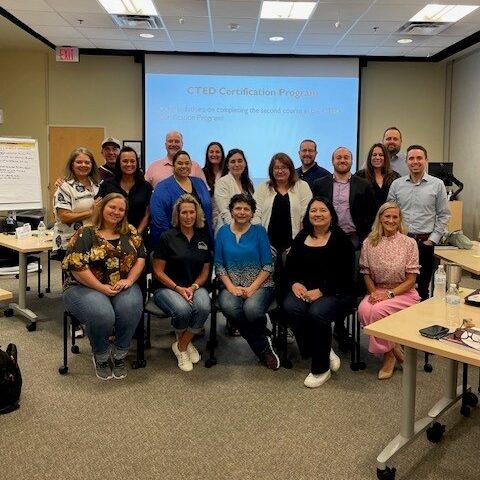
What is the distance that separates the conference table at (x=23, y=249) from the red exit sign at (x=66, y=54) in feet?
12.2

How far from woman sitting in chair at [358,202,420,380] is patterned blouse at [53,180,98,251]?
2046mm

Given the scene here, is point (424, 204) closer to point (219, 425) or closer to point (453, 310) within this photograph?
point (453, 310)

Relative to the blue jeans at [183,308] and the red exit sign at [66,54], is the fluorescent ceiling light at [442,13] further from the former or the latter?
the red exit sign at [66,54]

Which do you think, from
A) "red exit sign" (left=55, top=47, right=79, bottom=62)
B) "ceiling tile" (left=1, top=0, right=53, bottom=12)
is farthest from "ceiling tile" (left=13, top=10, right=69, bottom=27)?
"red exit sign" (left=55, top=47, right=79, bottom=62)

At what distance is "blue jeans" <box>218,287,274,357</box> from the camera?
10.7 feet

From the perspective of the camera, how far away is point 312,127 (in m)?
7.63

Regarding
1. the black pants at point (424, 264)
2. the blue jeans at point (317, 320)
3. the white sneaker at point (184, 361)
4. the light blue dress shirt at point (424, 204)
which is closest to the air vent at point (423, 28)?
the light blue dress shirt at point (424, 204)

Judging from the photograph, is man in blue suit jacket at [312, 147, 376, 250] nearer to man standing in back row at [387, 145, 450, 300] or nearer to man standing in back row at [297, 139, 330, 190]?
man standing in back row at [387, 145, 450, 300]

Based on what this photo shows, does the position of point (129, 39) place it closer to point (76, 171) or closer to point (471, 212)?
point (76, 171)

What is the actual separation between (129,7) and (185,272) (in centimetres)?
365

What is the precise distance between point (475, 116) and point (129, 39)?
16.3 feet

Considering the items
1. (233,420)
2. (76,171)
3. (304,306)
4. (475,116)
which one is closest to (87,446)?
(233,420)

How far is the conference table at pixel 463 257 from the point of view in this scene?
10.9ft

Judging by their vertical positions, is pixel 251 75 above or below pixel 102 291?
above
